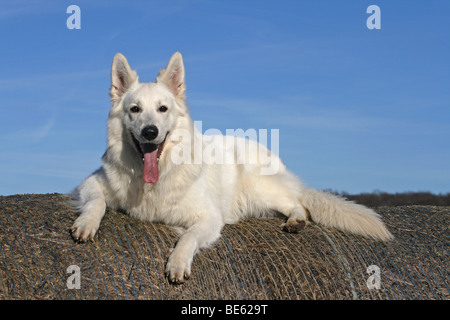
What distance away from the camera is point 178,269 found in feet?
13.2

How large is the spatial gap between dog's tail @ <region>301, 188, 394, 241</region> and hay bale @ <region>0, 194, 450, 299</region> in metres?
0.14

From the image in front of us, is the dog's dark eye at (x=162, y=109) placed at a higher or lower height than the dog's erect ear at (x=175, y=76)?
lower

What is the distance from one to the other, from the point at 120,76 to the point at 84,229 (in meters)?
1.55

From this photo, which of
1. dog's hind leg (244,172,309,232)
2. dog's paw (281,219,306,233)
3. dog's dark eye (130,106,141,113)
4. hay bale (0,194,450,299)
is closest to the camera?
hay bale (0,194,450,299)

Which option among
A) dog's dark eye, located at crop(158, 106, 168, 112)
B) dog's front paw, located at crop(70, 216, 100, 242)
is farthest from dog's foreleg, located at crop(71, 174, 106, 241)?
dog's dark eye, located at crop(158, 106, 168, 112)

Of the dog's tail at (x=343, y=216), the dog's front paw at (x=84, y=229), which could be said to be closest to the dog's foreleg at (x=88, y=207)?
the dog's front paw at (x=84, y=229)

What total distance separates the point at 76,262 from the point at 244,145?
276 centimetres

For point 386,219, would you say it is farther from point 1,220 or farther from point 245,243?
point 1,220

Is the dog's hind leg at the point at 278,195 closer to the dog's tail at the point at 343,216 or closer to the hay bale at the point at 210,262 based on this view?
the dog's tail at the point at 343,216

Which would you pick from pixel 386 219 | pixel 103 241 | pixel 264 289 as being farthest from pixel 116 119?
pixel 386 219

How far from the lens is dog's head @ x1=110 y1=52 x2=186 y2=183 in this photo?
4.43 m

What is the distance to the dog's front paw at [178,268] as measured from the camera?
402cm

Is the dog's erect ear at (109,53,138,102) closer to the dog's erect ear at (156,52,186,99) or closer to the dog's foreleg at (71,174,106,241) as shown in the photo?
the dog's erect ear at (156,52,186,99)

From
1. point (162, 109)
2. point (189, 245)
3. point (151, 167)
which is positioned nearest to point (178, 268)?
point (189, 245)
